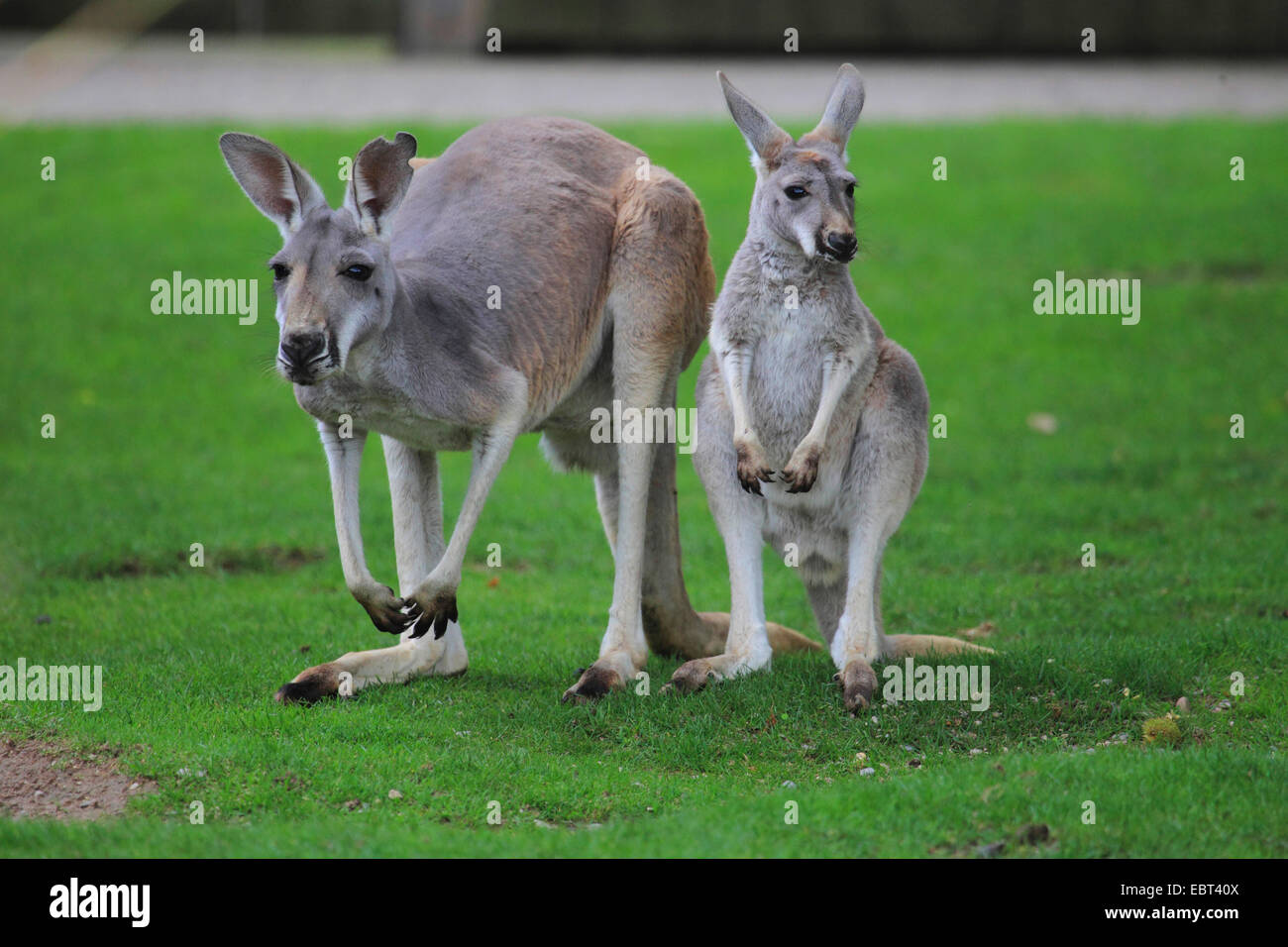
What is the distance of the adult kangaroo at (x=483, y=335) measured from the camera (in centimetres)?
502

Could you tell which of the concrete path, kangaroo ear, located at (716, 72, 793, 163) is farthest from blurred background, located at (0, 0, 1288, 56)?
kangaroo ear, located at (716, 72, 793, 163)

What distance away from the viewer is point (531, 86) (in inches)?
583

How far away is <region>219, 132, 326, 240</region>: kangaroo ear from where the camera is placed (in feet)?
16.4

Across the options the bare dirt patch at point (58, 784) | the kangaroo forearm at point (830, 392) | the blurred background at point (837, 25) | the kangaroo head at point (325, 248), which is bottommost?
the bare dirt patch at point (58, 784)

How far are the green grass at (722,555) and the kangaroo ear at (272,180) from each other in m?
1.64

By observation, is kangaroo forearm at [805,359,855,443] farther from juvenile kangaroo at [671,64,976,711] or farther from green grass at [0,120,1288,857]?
green grass at [0,120,1288,857]

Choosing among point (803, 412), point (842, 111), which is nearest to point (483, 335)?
point (803, 412)

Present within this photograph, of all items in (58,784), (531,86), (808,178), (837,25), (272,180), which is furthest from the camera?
(837,25)

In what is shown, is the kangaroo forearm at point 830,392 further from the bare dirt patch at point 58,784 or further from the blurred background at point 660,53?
the blurred background at point 660,53

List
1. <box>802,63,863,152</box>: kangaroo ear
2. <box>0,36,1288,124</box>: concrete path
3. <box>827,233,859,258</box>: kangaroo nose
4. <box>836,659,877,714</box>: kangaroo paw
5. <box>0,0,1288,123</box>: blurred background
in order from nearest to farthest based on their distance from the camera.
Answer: <box>827,233,859,258</box>: kangaroo nose → <box>836,659,877,714</box>: kangaroo paw → <box>802,63,863,152</box>: kangaroo ear → <box>0,36,1288,124</box>: concrete path → <box>0,0,1288,123</box>: blurred background

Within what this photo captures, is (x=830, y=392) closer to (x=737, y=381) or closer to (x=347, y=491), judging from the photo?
(x=737, y=381)

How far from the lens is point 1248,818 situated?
14.4ft

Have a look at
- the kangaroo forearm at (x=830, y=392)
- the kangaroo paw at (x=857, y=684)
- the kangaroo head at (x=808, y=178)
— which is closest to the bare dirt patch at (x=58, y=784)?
the kangaroo paw at (x=857, y=684)

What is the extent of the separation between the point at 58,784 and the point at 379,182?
2079 mm
